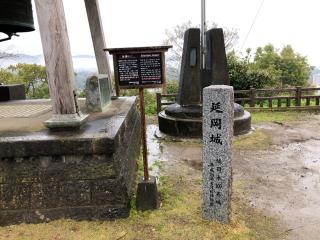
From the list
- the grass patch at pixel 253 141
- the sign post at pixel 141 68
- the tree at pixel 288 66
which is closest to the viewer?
the sign post at pixel 141 68

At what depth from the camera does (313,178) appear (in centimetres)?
536

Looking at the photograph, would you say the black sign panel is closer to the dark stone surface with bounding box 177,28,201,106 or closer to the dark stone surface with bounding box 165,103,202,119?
the dark stone surface with bounding box 165,103,202,119

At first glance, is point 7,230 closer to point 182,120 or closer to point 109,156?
point 109,156

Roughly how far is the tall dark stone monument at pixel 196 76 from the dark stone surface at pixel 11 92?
356 centimetres

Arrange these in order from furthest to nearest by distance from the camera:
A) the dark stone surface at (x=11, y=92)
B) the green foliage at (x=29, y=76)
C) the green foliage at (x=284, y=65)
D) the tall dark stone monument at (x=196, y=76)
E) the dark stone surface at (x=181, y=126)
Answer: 1. the green foliage at (x=284, y=65)
2. the green foliage at (x=29, y=76)
3. the tall dark stone monument at (x=196, y=76)
4. the dark stone surface at (x=181, y=126)
5. the dark stone surface at (x=11, y=92)

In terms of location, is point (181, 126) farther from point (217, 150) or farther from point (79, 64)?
point (79, 64)

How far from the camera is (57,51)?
12.5ft

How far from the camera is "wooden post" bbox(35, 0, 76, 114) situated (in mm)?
3734

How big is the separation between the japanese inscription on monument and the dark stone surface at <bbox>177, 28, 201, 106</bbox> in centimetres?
508

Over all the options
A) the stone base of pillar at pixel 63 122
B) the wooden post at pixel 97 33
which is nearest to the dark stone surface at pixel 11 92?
the wooden post at pixel 97 33

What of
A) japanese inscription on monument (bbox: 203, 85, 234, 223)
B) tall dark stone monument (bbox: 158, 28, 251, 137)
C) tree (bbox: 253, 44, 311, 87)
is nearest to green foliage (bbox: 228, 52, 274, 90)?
tall dark stone monument (bbox: 158, 28, 251, 137)

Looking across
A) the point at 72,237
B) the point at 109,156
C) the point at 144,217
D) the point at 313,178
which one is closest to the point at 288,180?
the point at 313,178

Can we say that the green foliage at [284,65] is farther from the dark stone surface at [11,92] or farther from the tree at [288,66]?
the dark stone surface at [11,92]

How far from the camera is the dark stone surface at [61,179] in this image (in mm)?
3715
